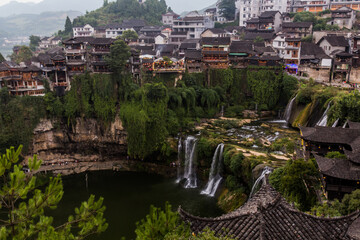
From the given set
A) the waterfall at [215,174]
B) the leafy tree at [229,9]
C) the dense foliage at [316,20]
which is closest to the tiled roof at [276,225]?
the waterfall at [215,174]

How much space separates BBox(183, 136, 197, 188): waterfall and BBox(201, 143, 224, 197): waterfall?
7.46 feet

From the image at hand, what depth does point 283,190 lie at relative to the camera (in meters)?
26.7

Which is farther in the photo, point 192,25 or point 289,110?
point 192,25

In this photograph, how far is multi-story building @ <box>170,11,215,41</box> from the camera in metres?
82.7

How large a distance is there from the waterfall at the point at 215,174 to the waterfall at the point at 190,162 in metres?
2.27

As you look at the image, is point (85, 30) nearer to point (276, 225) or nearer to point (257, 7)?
point (257, 7)

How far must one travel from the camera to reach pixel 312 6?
8181 centimetres

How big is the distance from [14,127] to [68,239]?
38032mm

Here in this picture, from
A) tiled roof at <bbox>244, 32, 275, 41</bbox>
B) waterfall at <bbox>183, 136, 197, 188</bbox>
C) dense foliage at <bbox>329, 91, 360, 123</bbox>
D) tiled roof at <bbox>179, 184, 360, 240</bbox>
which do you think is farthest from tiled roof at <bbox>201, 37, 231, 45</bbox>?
tiled roof at <bbox>179, 184, 360, 240</bbox>

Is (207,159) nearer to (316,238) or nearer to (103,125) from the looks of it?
(103,125)

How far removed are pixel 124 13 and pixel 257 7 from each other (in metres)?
41.7

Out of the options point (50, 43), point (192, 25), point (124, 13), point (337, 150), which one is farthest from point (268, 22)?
point (50, 43)

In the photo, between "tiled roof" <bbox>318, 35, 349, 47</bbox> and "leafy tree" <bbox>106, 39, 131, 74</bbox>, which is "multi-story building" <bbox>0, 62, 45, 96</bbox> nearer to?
"leafy tree" <bbox>106, 39, 131, 74</bbox>

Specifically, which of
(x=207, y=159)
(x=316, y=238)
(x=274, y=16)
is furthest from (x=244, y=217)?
(x=274, y=16)
